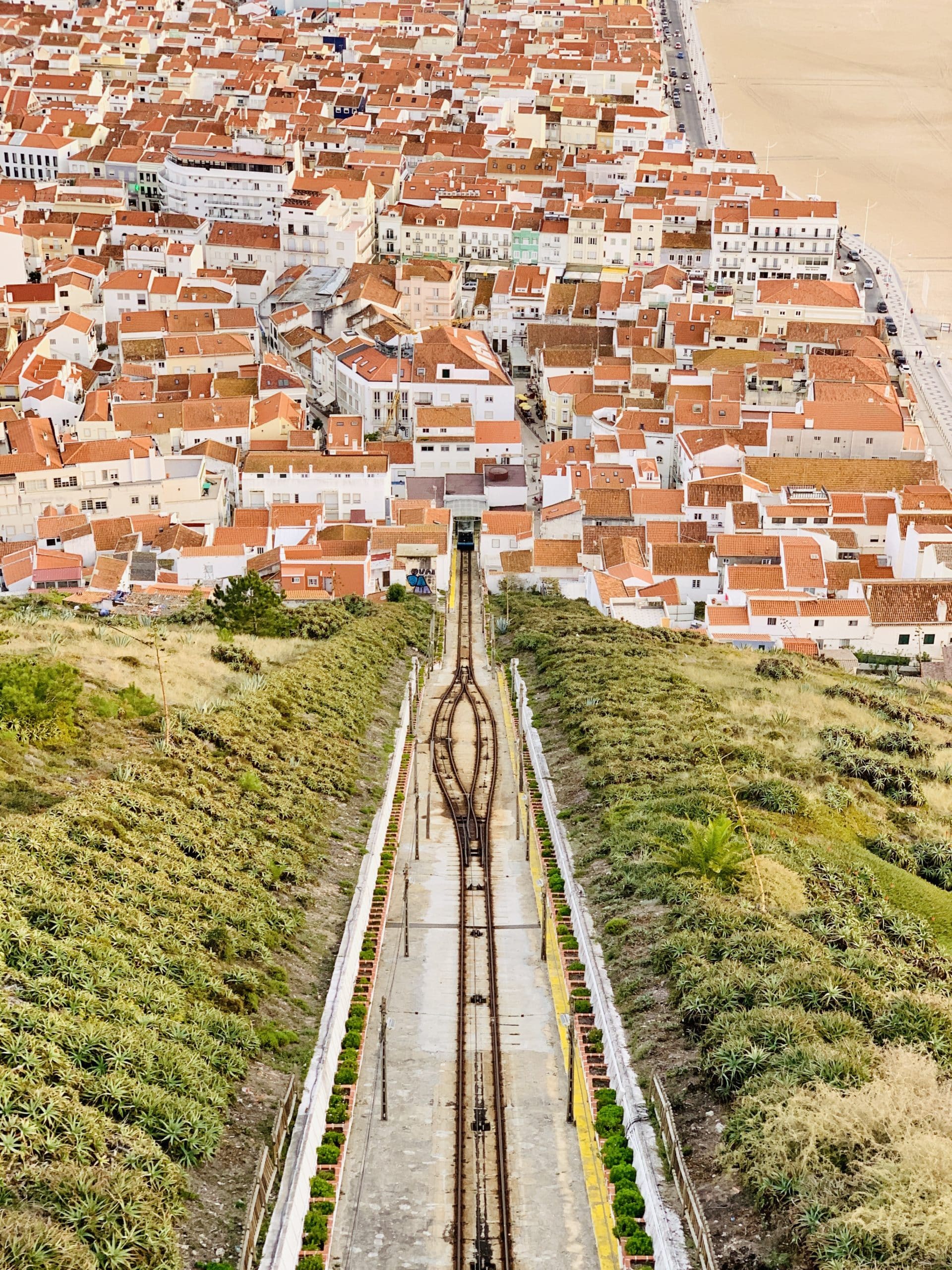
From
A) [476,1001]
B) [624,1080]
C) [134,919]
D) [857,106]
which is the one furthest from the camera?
[857,106]

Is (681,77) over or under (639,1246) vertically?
over

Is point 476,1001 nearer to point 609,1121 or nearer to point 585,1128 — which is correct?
point 585,1128

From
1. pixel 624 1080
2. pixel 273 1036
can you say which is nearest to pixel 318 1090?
pixel 273 1036

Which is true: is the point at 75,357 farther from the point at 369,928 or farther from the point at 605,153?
the point at 369,928

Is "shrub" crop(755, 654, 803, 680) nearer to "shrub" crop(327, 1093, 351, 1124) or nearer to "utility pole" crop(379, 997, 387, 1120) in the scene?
"utility pole" crop(379, 997, 387, 1120)

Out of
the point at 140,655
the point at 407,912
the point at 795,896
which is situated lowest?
the point at 407,912

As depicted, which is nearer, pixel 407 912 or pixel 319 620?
pixel 407 912
